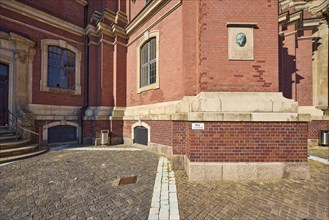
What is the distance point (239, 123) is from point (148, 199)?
10.2 feet

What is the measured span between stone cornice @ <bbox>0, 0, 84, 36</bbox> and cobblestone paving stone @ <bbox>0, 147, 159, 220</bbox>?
27.4ft

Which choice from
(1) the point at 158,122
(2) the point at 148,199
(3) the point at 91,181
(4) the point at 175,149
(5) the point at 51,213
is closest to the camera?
(5) the point at 51,213

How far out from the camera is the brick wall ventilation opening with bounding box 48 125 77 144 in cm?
1007

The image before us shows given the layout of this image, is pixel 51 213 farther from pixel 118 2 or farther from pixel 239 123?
pixel 118 2

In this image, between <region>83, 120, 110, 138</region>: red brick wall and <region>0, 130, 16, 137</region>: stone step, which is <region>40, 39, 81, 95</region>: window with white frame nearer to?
<region>83, 120, 110, 138</region>: red brick wall

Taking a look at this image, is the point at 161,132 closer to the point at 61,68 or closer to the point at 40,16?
the point at 61,68

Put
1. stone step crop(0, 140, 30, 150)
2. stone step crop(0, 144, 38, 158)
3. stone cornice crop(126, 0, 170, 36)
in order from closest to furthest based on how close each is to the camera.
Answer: stone step crop(0, 144, 38, 158) → stone step crop(0, 140, 30, 150) → stone cornice crop(126, 0, 170, 36)

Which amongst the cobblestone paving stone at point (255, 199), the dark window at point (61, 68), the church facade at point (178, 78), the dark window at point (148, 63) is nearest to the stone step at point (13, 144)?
the church facade at point (178, 78)

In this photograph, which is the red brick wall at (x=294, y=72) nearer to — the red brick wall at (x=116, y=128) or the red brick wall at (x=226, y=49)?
the red brick wall at (x=226, y=49)

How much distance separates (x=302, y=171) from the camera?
4582 millimetres

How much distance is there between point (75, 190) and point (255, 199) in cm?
410

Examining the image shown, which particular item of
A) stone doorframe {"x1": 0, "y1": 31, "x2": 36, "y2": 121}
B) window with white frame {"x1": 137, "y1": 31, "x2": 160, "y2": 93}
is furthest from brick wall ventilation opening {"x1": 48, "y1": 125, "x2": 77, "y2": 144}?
window with white frame {"x1": 137, "y1": 31, "x2": 160, "y2": 93}

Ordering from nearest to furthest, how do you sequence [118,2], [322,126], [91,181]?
1. [91,181]
2. [322,126]
3. [118,2]

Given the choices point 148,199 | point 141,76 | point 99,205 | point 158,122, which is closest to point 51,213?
point 99,205
